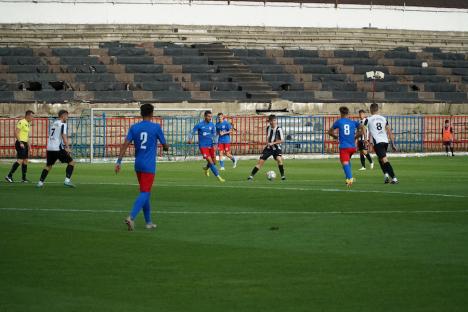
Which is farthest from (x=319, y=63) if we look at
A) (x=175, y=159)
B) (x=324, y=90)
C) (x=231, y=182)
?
(x=231, y=182)

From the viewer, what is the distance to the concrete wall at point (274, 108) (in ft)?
166

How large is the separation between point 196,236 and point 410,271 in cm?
470

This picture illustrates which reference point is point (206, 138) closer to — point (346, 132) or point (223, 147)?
point (223, 147)

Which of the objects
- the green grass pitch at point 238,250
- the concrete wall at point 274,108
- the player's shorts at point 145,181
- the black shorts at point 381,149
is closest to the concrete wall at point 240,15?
the concrete wall at point 274,108

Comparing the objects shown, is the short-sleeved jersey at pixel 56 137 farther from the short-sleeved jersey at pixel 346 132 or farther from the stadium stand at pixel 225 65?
the stadium stand at pixel 225 65

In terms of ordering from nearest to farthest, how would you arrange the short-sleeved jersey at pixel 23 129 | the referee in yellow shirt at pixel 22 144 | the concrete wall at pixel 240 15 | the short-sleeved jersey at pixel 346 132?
1. the short-sleeved jersey at pixel 346 132
2. the referee in yellow shirt at pixel 22 144
3. the short-sleeved jersey at pixel 23 129
4. the concrete wall at pixel 240 15

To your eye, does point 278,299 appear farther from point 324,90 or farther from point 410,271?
point 324,90

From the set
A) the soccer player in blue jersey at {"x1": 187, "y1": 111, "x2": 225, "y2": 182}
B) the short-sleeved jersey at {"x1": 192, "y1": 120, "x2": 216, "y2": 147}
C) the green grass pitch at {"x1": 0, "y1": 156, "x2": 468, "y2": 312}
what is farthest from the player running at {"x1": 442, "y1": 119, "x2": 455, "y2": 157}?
the green grass pitch at {"x1": 0, "y1": 156, "x2": 468, "y2": 312}

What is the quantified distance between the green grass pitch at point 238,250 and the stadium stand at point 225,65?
1000 inches

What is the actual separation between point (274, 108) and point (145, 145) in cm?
3698

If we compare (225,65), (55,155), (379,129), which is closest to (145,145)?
(55,155)

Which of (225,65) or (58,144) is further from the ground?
(225,65)

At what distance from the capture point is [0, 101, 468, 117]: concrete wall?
50625mm

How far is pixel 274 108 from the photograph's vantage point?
55250 millimetres
